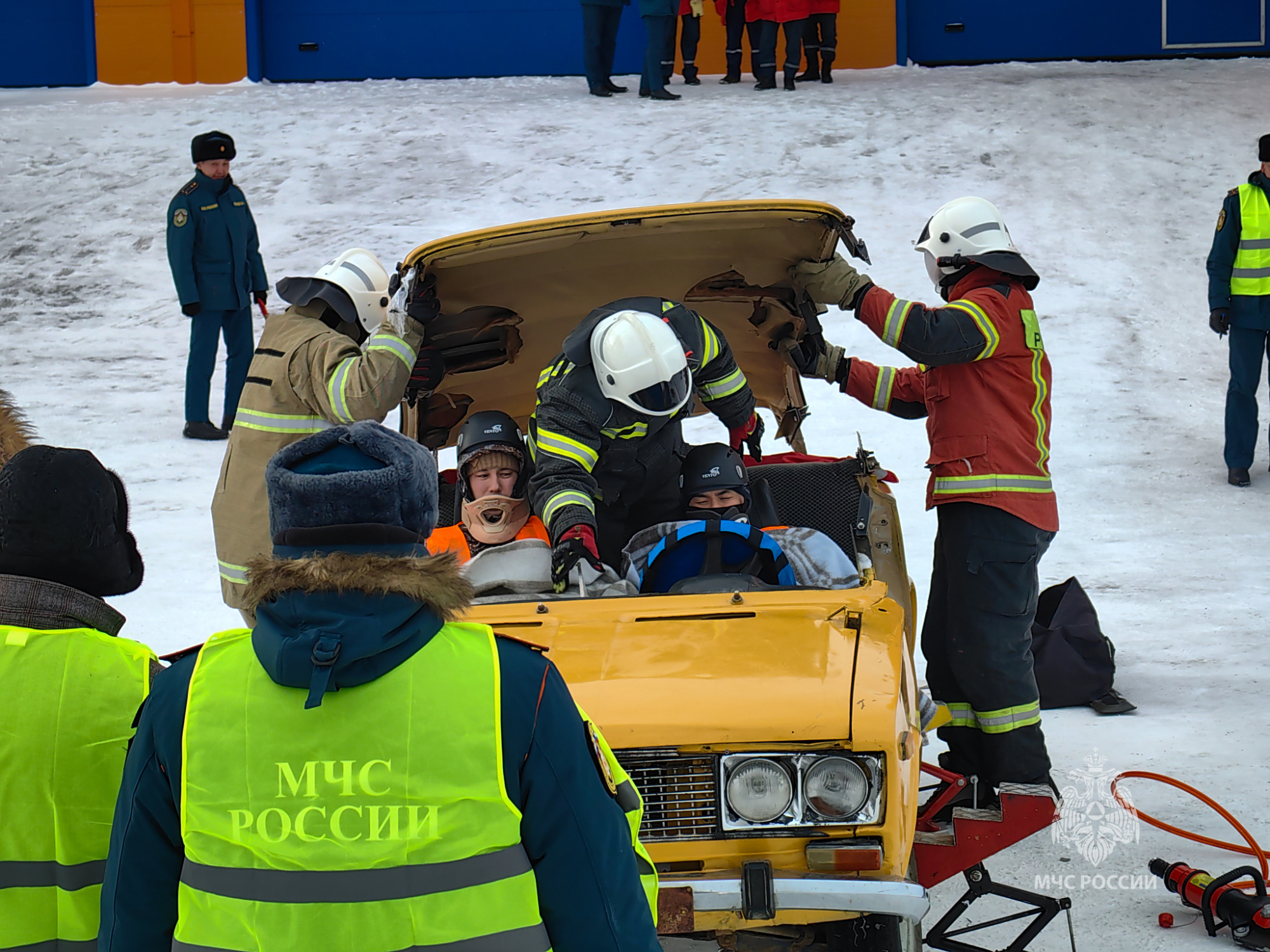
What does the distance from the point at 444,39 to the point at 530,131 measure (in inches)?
159

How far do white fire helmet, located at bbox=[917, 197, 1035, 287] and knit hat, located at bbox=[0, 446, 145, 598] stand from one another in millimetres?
3284

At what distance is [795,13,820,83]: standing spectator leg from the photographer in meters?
17.0

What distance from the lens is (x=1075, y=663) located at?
568 centimetres

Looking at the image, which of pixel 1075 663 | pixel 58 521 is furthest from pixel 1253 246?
pixel 58 521

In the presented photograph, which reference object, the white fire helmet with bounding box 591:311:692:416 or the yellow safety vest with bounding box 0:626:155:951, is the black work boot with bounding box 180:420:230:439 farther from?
the yellow safety vest with bounding box 0:626:155:951

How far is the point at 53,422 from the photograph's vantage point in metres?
10.2

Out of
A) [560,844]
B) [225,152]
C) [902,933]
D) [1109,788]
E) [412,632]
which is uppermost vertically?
[225,152]

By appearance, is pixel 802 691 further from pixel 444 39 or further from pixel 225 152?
pixel 444 39

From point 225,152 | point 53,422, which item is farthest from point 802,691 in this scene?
point 53,422

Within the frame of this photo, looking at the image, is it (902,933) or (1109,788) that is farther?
(1109,788)

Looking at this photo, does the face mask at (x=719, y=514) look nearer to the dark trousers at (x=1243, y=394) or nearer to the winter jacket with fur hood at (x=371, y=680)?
the winter jacket with fur hood at (x=371, y=680)

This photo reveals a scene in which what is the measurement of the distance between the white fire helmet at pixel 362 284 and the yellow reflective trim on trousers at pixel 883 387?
1.93 metres

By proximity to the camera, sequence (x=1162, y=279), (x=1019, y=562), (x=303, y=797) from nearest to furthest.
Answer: (x=303, y=797) → (x=1019, y=562) → (x=1162, y=279)

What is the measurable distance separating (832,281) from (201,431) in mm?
6245
